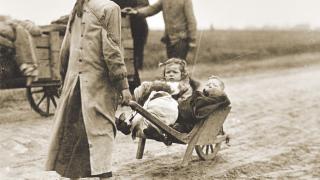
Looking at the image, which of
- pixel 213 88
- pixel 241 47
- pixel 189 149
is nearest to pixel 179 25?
pixel 213 88

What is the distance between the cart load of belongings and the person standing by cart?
4.74 metres

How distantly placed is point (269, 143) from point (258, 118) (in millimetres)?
2475

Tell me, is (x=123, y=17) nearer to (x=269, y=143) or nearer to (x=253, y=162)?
(x=269, y=143)

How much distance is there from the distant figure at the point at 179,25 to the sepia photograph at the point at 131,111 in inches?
0.7

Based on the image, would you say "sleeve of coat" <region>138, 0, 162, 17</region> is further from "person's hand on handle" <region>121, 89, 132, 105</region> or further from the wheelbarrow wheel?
"person's hand on handle" <region>121, 89, 132, 105</region>

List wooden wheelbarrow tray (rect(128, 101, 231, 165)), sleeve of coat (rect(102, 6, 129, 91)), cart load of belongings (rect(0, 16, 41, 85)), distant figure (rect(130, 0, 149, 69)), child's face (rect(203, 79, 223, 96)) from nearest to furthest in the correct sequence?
sleeve of coat (rect(102, 6, 129, 91)) → wooden wheelbarrow tray (rect(128, 101, 231, 165)) → child's face (rect(203, 79, 223, 96)) → cart load of belongings (rect(0, 16, 41, 85)) → distant figure (rect(130, 0, 149, 69))

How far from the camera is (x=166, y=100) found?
695cm

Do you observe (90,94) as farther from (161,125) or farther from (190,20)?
(190,20)

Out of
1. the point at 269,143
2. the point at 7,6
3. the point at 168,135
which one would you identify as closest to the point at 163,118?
the point at 168,135

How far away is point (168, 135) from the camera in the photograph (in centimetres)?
683

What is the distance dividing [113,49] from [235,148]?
11.9ft

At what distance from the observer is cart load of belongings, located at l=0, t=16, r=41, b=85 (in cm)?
1017

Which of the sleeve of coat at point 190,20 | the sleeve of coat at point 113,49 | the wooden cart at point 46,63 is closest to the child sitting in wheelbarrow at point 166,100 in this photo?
the sleeve of coat at point 113,49

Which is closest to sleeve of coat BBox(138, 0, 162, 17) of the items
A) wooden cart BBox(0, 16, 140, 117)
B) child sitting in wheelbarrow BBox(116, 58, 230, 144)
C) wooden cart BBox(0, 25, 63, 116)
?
wooden cart BBox(0, 16, 140, 117)
